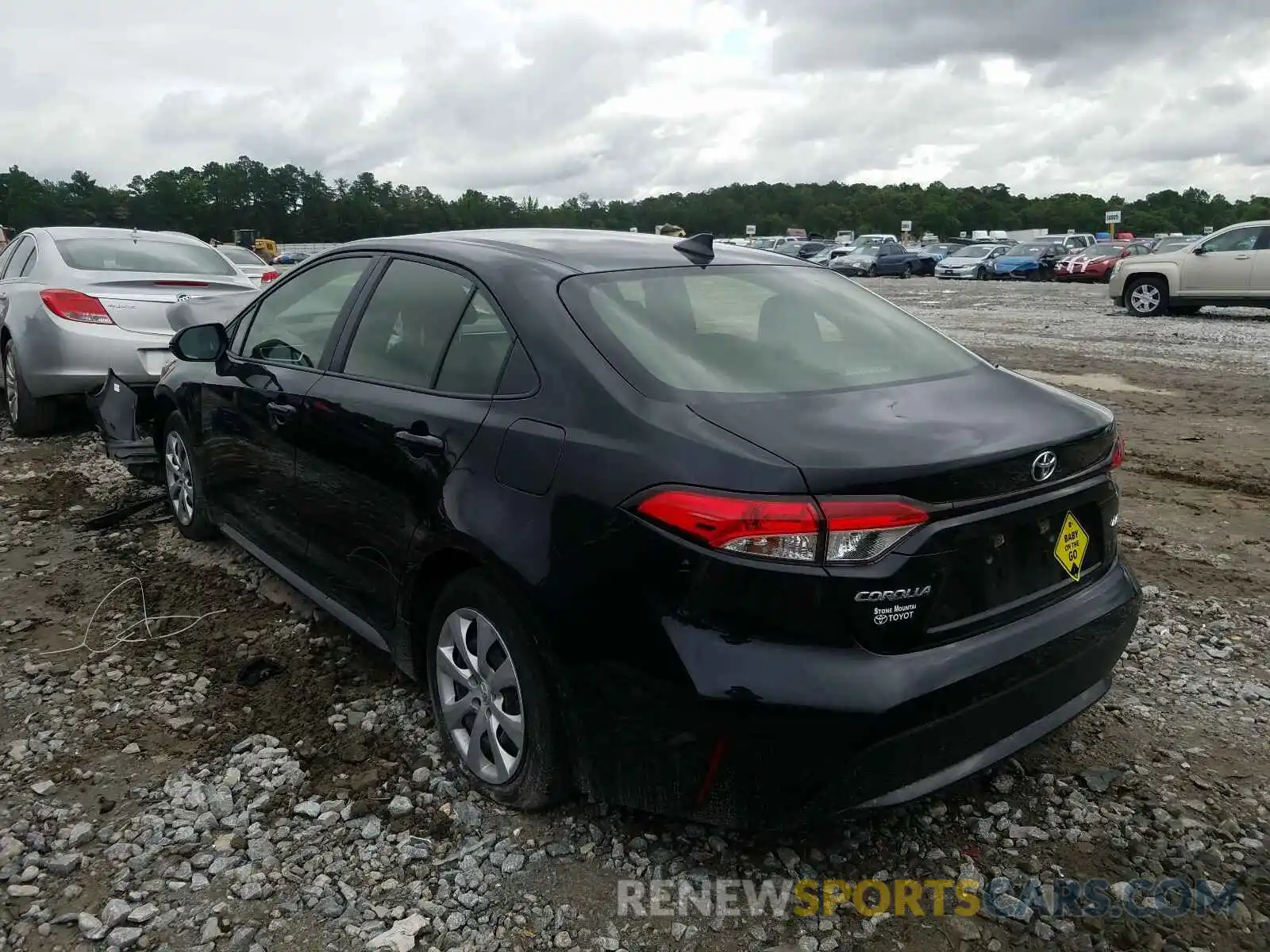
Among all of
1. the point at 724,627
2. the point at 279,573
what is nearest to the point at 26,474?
the point at 279,573

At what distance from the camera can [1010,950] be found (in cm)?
233

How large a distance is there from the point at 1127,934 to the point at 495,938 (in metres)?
1.55

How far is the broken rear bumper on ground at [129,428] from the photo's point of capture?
5645mm

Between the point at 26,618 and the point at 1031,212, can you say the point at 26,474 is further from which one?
the point at 1031,212

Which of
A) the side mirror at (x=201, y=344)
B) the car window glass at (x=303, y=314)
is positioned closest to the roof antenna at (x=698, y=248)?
the car window glass at (x=303, y=314)

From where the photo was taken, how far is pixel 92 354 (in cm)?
692

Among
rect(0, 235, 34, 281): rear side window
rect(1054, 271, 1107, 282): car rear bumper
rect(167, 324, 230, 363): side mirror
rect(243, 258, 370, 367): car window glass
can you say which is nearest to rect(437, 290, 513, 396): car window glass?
rect(243, 258, 370, 367): car window glass

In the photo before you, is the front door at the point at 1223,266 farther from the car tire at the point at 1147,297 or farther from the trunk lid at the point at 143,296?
the trunk lid at the point at 143,296

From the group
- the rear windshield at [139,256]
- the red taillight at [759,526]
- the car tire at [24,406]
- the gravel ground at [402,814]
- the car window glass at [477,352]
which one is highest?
the rear windshield at [139,256]

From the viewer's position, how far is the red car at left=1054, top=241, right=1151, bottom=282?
100 ft

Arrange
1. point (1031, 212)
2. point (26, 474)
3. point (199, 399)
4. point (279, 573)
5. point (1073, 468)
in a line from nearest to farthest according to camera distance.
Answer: point (1073, 468) → point (279, 573) → point (199, 399) → point (26, 474) → point (1031, 212)

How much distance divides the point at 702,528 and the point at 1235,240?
17651mm

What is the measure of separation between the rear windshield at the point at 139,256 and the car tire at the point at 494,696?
5.97 meters

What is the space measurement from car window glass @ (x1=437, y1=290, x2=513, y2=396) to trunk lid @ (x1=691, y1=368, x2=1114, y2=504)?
0.73 meters
